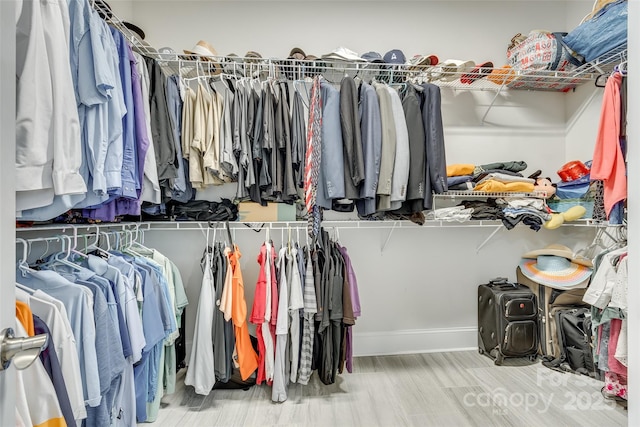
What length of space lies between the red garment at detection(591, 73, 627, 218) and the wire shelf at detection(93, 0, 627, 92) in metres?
0.46

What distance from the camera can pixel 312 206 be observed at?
1.95 meters

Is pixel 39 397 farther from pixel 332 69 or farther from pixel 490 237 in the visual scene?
pixel 490 237

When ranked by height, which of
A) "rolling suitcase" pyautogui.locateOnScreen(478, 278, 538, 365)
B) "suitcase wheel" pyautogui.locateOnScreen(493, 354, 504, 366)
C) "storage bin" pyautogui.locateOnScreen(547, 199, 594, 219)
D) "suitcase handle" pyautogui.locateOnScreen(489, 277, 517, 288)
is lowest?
"suitcase wheel" pyautogui.locateOnScreen(493, 354, 504, 366)

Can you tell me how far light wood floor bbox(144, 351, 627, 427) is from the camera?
1.72 m

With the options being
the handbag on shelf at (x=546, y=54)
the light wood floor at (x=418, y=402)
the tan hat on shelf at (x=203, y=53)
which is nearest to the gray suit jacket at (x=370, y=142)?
the tan hat on shelf at (x=203, y=53)

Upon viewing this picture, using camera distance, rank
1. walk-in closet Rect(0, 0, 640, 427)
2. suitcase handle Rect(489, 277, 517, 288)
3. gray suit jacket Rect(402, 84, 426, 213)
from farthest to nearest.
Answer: suitcase handle Rect(489, 277, 517, 288) < gray suit jacket Rect(402, 84, 426, 213) < walk-in closet Rect(0, 0, 640, 427)

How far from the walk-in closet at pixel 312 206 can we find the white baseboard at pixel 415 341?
0.02 m

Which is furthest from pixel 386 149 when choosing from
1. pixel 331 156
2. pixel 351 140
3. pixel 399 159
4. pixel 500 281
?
pixel 500 281

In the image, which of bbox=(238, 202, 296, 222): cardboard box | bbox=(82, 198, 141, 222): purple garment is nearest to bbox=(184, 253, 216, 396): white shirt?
bbox=(238, 202, 296, 222): cardboard box

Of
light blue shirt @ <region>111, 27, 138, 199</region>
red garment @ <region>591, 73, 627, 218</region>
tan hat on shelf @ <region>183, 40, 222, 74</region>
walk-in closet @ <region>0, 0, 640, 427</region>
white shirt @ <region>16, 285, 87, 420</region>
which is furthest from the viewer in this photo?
tan hat on shelf @ <region>183, 40, 222, 74</region>

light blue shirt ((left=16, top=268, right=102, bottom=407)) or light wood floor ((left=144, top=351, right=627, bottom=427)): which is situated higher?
light blue shirt ((left=16, top=268, right=102, bottom=407))

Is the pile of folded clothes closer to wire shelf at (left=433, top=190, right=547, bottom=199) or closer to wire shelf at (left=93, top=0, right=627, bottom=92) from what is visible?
wire shelf at (left=433, top=190, right=547, bottom=199)

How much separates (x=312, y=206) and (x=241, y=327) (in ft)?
2.69

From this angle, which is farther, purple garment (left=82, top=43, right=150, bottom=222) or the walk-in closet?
purple garment (left=82, top=43, right=150, bottom=222)
